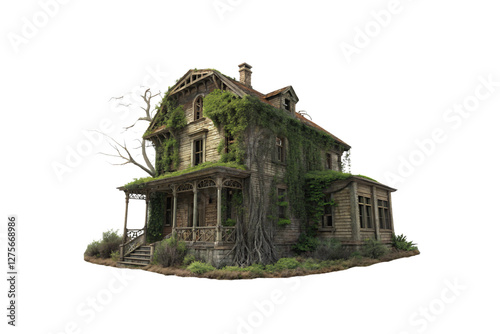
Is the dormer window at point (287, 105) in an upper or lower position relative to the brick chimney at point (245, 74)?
lower

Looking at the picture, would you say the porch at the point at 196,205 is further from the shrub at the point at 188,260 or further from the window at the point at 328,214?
the window at the point at 328,214

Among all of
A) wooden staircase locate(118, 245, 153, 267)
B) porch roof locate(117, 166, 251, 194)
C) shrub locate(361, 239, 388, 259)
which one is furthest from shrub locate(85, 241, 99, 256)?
shrub locate(361, 239, 388, 259)

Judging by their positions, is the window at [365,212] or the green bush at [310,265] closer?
the green bush at [310,265]

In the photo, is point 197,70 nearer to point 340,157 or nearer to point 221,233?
point 221,233

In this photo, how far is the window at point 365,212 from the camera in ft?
59.0

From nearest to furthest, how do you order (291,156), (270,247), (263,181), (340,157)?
1. (270,247)
2. (263,181)
3. (291,156)
4. (340,157)

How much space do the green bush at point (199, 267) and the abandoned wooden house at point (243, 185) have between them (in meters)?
0.68

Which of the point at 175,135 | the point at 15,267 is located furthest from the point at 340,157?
the point at 15,267

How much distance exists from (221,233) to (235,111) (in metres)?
6.49

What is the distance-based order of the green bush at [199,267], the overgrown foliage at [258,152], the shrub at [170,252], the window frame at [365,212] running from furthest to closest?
the window frame at [365,212]
the overgrown foliage at [258,152]
the shrub at [170,252]
the green bush at [199,267]

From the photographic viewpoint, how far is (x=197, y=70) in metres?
20.0

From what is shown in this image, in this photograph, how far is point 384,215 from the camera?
2050cm

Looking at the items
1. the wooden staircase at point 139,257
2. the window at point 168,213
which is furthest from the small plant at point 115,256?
the window at point 168,213

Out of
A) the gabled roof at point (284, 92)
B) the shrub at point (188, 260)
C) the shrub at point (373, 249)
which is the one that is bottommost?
the shrub at point (188, 260)
